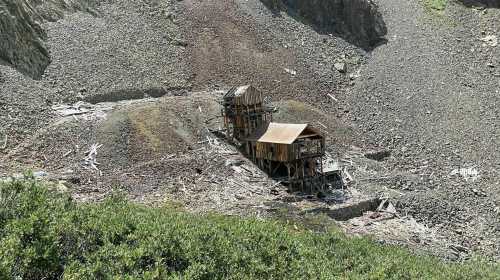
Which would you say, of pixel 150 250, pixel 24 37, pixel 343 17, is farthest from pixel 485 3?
pixel 150 250

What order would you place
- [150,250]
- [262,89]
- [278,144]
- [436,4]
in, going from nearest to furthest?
[150,250], [278,144], [262,89], [436,4]

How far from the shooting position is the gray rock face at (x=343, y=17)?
62469 millimetres

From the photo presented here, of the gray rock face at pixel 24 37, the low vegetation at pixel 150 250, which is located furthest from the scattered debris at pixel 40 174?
the gray rock face at pixel 24 37

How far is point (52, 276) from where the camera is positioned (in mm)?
14711

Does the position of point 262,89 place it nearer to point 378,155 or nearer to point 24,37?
point 378,155

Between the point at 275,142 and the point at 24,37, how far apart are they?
21.9 meters

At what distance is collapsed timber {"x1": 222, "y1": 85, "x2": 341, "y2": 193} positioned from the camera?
111 ft

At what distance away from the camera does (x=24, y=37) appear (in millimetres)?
42031

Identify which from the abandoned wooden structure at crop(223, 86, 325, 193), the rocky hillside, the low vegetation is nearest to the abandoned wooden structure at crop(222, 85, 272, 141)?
the abandoned wooden structure at crop(223, 86, 325, 193)

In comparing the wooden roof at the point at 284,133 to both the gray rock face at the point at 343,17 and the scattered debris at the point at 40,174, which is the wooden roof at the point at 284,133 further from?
the gray rock face at the point at 343,17

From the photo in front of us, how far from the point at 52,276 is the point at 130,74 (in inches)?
1241

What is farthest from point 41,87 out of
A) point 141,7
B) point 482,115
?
point 482,115

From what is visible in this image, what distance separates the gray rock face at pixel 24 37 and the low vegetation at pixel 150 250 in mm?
22656

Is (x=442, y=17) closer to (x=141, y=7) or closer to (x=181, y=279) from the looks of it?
(x=141, y=7)
